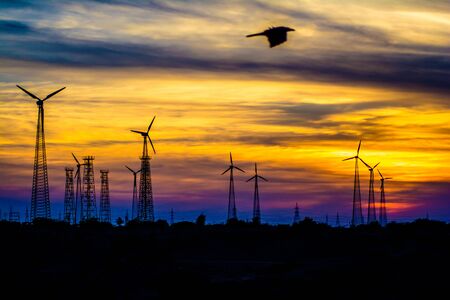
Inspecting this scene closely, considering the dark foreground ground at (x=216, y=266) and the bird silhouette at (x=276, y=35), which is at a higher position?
the bird silhouette at (x=276, y=35)

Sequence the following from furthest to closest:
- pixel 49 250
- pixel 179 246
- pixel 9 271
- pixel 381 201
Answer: pixel 381 201
pixel 179 246
pixel 49 250
pixel 9 271

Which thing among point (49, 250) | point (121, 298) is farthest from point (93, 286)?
point (49, 250)

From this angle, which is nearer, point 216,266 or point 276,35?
point 276,35

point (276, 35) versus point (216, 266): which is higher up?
point (276, 35)

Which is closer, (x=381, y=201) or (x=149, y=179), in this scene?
(x=149, y=179)

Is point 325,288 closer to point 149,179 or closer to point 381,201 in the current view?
point 149,179

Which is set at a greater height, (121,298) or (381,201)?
(381,201)

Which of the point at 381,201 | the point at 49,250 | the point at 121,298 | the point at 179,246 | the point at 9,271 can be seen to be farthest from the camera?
the point at 381,201

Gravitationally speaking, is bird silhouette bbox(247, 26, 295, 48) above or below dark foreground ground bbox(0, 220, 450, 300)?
above
